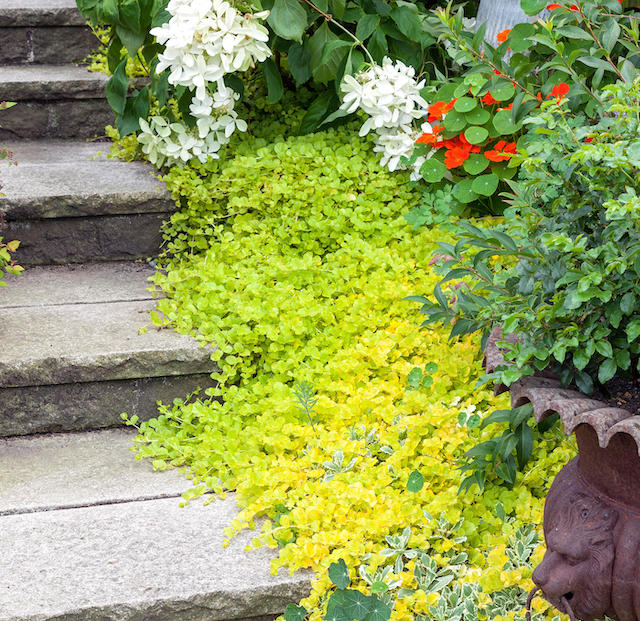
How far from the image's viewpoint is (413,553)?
173 cm

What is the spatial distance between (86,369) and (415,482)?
999 mm

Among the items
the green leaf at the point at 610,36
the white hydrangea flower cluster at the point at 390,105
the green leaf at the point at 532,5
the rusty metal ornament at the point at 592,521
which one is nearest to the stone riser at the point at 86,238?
the white hydrangea flower cluster at the point at 390,105

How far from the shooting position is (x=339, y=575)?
1666 mm

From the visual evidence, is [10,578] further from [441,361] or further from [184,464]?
[441,361]

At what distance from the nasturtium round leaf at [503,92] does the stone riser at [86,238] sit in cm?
119

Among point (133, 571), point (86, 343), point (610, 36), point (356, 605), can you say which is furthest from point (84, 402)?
point (610, 36)

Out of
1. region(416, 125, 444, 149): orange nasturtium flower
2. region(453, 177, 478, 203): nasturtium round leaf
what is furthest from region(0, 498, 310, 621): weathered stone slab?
region(416, 125, 444, 149): orange nasturtium flower

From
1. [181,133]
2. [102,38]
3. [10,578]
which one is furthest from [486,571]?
[102,38]

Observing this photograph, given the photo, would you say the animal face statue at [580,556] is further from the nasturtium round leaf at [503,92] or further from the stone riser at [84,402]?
the nasturtium round leaf at [503,92]

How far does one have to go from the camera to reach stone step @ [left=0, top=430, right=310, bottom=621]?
1699 millimetres

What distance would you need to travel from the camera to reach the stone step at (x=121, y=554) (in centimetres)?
170

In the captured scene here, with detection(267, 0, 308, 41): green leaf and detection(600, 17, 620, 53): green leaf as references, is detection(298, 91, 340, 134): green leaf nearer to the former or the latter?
detection(267, 0, 308, 41): green leaf

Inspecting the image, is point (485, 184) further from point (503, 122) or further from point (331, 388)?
point (331, 388)

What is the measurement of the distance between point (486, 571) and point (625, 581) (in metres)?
0.47
